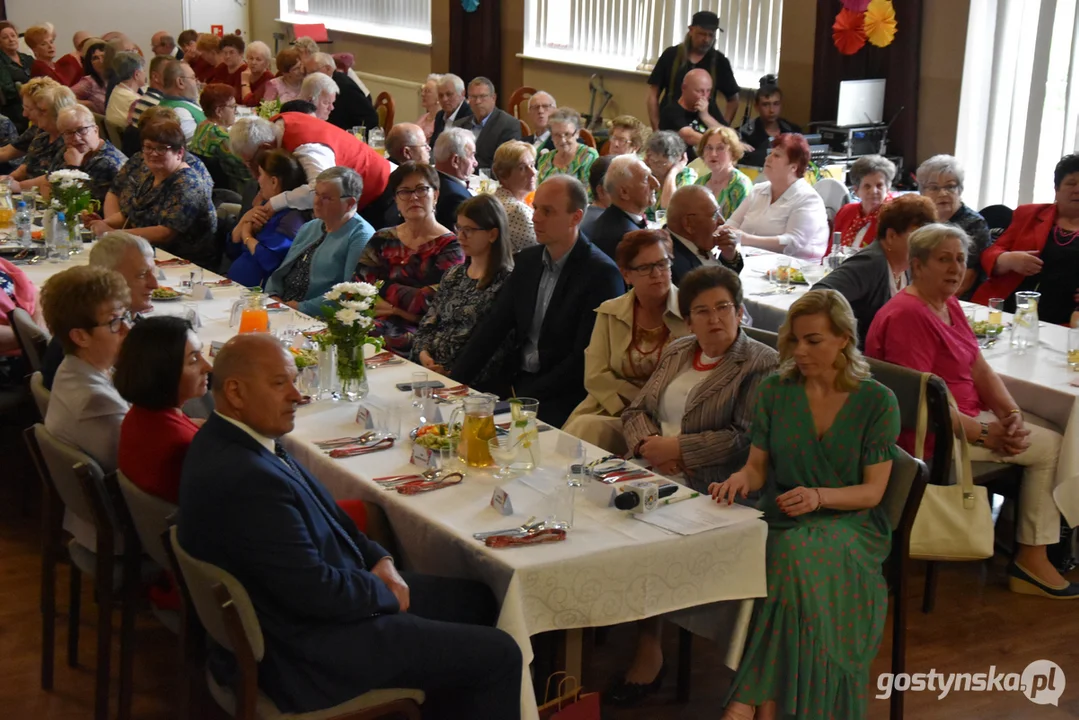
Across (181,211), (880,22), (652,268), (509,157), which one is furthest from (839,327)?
(880,22)

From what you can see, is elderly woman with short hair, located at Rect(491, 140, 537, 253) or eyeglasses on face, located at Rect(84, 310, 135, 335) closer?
eyeglasses on face, located at Rect(84, 310, 135, 335)

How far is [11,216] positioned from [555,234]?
3700 mm

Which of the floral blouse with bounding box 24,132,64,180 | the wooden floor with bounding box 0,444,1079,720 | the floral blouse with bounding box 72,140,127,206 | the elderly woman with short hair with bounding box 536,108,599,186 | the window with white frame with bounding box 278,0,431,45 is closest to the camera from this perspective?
the wooden floor with bounding box 0,444,1079,720

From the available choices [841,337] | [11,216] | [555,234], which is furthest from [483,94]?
[841,337]

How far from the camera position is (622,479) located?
3.12 m

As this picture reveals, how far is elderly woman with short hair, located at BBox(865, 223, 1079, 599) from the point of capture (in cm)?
387

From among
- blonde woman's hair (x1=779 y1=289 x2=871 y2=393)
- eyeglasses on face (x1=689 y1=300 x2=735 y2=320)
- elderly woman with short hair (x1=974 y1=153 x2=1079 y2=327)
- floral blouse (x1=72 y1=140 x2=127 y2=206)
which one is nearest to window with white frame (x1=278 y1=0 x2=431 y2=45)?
floral blouse (x1=72 y1=140 x2=127 y2=206)

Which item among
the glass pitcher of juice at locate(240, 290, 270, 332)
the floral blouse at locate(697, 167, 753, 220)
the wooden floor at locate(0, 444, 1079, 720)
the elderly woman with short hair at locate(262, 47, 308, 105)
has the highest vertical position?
the elderly woman with short hair at locate(262, 47, 308, 105)

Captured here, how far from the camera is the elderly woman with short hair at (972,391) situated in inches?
152

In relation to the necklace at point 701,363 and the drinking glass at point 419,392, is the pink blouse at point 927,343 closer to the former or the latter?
the necklace at point 701,363

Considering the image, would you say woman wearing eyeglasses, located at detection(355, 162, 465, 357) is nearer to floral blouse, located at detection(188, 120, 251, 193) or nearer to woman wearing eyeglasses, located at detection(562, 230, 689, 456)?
woman wearing eyeglasses, located at detection(562, 230, 689, 456)

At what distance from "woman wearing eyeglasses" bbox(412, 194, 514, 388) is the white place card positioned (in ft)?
5.14

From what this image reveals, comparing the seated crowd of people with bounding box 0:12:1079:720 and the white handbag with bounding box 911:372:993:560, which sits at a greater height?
the seated crowd of people with bounding box 0:12:1079:720

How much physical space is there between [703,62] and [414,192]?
4909 mm
